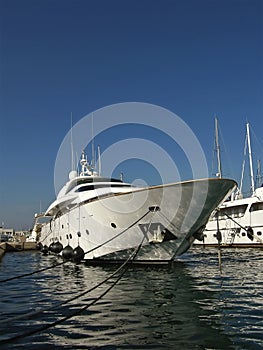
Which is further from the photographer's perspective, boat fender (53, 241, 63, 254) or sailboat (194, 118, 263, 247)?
sailboat (194, 118, 263, 247)

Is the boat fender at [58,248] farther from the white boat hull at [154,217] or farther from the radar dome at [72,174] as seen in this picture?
the radar dome at [72,174]

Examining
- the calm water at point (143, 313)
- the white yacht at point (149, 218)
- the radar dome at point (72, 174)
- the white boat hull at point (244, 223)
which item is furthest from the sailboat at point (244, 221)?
the calm water at point (143, 313)

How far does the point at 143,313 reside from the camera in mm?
8703

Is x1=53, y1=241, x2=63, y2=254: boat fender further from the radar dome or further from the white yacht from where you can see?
the radar dome

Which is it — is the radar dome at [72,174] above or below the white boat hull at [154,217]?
above

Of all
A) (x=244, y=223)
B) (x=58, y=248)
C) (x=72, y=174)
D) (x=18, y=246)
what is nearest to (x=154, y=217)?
(x=58, y=248)

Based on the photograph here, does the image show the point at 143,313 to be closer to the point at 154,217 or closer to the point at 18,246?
the point at 154,217

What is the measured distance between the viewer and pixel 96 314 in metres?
8.68

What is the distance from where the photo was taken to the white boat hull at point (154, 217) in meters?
15.1

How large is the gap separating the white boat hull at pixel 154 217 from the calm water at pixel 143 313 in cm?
221

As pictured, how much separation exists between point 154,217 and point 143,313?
740cm

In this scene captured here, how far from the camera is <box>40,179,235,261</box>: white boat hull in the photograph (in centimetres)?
1505

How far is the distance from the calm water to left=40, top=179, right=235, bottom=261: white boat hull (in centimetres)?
221

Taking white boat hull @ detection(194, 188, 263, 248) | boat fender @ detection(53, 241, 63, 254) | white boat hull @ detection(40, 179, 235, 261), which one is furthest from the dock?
white boat hull @ detection(40, 179, 235, 261)
